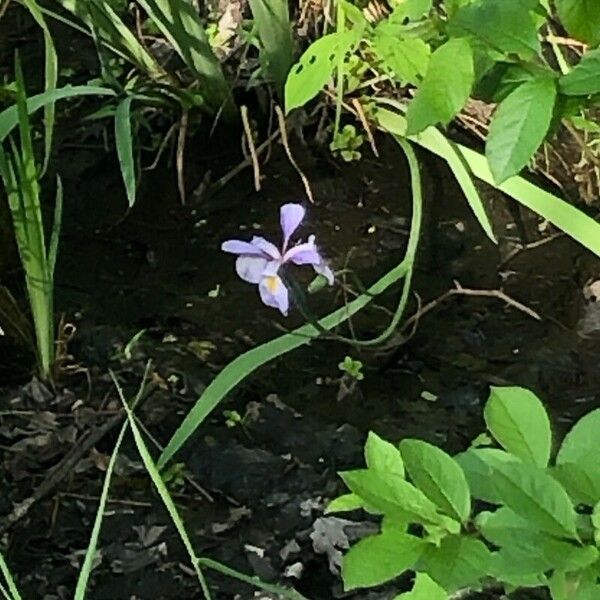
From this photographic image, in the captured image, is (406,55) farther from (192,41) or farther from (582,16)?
(192,41)

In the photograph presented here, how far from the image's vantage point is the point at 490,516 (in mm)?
635

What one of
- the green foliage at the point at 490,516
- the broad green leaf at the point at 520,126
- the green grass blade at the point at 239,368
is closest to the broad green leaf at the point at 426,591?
the green foliage at the point at 490,516

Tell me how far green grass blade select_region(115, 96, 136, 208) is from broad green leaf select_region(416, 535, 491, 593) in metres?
0.75

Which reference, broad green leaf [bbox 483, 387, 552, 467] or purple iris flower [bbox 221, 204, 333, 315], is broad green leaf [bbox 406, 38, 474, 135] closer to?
broad green leaf [bbox 483, 387, 552, 467]

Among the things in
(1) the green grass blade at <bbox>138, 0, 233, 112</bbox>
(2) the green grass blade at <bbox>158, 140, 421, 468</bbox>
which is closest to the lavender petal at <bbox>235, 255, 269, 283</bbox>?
(2) the green grass blade at <bbox>158, 140, 421, 468</bbox>

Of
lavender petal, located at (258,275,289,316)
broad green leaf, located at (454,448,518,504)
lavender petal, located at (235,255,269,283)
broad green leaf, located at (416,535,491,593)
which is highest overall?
broad green leaf, located at (454,448,518,504)

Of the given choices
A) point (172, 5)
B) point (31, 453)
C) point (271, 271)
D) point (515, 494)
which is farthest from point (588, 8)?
point (172, 5)

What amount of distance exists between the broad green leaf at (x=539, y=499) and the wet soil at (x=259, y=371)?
0.53 m

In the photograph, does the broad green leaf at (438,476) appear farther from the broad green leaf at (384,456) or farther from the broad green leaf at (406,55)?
the broad green leaf at (406,55)

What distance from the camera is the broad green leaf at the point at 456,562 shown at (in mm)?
605

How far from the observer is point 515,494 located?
1.92 ft

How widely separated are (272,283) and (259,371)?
349 mm

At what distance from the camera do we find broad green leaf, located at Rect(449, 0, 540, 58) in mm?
639

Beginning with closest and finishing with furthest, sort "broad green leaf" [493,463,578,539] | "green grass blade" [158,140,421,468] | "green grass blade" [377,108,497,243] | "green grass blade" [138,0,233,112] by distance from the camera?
"broad green leaf" [493,463,578,539] → "green grass blade" [158,140,421,468] → "green grass blade" [377,108,497,243] → "green grass blade" [138,0,233,112]
